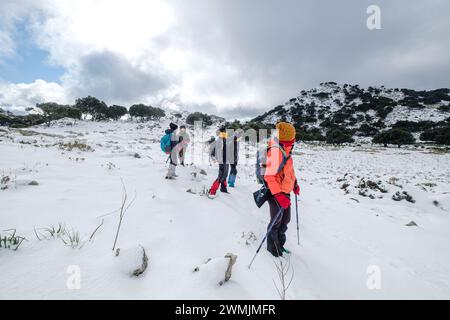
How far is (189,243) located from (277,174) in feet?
6.09

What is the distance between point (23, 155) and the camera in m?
8.06

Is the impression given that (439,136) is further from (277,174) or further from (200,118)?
(200,118)

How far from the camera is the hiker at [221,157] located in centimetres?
677

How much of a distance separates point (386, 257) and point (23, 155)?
11918 millimetres

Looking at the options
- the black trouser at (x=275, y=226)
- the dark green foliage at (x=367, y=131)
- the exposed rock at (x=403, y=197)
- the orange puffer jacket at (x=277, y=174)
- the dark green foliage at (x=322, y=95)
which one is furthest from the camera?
the dark green foliage at (x=322, y=95)

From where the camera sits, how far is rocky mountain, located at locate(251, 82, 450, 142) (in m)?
58.0

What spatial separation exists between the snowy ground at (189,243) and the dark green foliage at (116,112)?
71.2 metres

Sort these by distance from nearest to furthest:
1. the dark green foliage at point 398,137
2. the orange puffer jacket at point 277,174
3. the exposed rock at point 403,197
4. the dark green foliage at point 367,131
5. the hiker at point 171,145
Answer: the orange puffer jacket at point 277,174 → the hiker at point 171,145 → the exposed rock at point 403,197 → the dark green foliage at point 398,137 → the dark green foliage at point 367,131

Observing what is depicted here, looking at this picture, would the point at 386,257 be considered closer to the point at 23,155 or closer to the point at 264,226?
the point at 264,226

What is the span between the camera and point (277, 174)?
11.8 ft

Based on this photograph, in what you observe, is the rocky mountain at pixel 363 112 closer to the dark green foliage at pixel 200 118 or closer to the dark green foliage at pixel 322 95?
the dark green foliage at pixel 322 95

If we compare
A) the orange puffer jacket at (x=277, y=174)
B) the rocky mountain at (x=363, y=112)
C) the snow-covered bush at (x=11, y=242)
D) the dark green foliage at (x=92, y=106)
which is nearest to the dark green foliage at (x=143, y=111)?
the dark green foliage at (x=92, y=106)

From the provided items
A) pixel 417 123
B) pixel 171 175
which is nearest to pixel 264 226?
pixel 171 175

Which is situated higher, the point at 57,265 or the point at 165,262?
the point at 57,265
